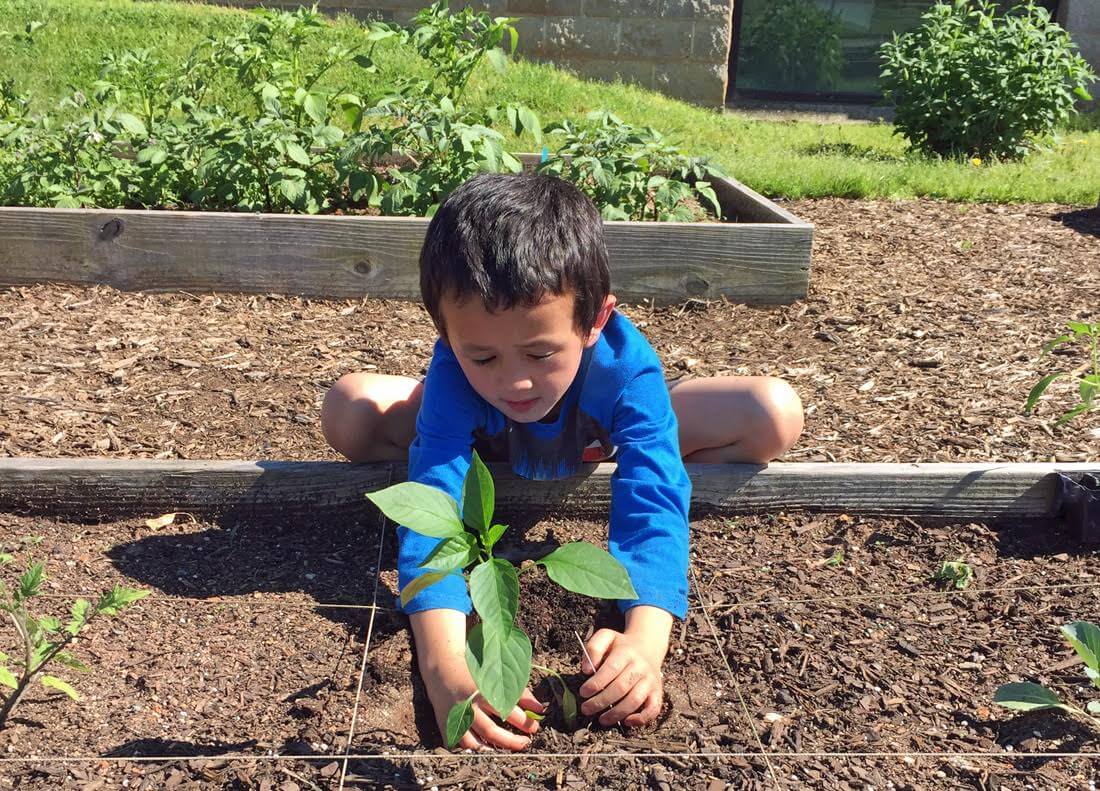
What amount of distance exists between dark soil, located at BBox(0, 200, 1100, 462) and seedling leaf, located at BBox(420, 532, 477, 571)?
1.36 metres

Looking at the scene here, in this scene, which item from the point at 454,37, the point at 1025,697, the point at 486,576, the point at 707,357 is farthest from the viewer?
the point at 454,37

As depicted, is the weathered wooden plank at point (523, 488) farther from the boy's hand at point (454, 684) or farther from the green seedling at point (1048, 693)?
the green seedling at point (1048, 693)

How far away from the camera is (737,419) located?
2.68 meters

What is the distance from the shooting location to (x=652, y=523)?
219 cm

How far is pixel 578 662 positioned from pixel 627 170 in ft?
9.51

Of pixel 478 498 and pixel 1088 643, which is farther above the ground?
pixel 478 498

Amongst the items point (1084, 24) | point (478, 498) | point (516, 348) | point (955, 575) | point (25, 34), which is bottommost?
point (955, 575)

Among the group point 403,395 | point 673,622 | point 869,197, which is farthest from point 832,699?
point 869,197

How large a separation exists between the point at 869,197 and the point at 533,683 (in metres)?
4.54

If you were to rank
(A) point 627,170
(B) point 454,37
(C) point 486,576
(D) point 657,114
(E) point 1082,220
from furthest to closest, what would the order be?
(D) point 657,114 < (E) point 1082,220 < (B) point 454,37 < (A) point 627,170 < (C) point 486,576

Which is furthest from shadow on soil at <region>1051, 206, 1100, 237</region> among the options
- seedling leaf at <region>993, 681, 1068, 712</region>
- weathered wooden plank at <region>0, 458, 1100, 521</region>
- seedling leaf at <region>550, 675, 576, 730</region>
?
seedling leaf at <region>550, 675, 576, 730</region>

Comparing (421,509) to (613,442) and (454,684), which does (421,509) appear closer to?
(454,684)

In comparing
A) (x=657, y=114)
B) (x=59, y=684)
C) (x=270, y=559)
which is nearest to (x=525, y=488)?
(x=270, y=559)

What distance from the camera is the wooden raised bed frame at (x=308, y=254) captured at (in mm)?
4191
